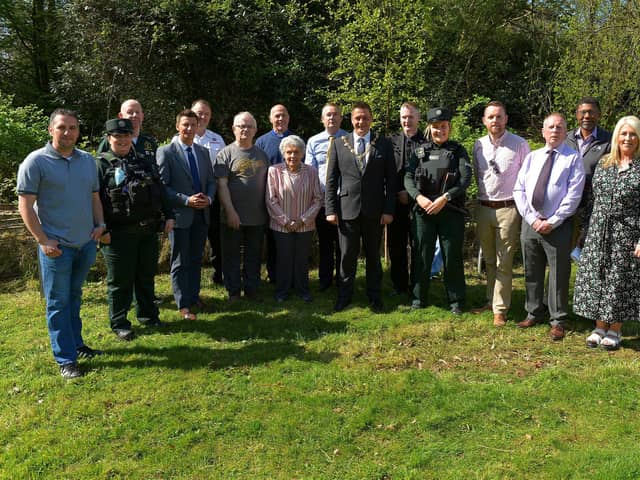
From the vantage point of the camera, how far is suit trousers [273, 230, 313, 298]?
6309mm

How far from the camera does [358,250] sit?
6016mm

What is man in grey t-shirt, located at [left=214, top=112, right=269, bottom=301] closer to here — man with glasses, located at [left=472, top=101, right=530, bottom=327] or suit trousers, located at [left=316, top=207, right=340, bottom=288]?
suit trousers, located at [left=316, top=207, right=340, bottom=288]

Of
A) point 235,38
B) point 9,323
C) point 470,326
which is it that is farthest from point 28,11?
point 470,326

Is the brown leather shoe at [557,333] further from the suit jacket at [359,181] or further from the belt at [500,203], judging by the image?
the suit jacket at [359,181]

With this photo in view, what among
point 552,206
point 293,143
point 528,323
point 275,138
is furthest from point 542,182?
point 275,138

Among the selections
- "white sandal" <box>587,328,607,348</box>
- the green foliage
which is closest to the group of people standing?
"white sandal" <box>587,328,607,348</box>

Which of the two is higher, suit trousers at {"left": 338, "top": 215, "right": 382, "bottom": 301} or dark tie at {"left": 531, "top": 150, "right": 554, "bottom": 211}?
dark tie at {"left": 531, "top": 150, "right": 554, "bottom": 211}

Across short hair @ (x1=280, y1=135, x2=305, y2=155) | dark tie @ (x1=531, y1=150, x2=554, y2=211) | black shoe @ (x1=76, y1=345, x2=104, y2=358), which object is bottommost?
black shoe @ (x1=76, y1=345, x2=104, y2=358)

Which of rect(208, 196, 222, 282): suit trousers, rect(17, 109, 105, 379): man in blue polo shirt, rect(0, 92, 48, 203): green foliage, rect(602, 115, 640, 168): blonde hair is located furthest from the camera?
rect(0, 92, 48, 203): green foliage

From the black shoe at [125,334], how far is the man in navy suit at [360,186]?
2382mm

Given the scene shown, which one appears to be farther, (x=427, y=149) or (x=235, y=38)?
(x=235, y=38)

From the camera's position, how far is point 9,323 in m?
5.90

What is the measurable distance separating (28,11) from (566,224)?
18.1 metres

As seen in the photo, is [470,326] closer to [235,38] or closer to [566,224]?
[566,224]
